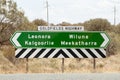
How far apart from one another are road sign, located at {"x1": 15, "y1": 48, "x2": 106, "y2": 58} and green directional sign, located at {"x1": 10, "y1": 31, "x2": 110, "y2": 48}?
16 cm

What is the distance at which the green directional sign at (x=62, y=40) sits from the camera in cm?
1922

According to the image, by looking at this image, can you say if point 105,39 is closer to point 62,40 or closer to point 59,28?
point 62,40

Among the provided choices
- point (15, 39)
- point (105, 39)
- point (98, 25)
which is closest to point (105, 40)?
point (105, 39)

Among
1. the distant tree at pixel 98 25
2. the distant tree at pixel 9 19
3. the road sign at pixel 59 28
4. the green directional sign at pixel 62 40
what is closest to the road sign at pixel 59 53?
the green directional sign at pixel 62 40

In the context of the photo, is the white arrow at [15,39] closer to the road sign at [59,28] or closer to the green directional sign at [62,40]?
the green directional sign at [62,40]

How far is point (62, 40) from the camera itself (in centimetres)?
1938

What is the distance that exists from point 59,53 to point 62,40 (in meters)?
0.51

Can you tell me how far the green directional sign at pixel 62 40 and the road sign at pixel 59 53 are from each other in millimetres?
155

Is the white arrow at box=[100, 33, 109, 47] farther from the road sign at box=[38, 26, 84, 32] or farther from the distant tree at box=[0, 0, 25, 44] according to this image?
the distant tree at box=[0, 0, 25, 44]

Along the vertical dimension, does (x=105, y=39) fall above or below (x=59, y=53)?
above

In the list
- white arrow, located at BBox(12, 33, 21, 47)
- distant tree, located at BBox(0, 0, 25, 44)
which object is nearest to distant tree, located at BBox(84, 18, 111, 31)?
distant tree, located at BBox(0, 0, 25, 44)

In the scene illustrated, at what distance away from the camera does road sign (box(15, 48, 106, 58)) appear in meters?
19.3

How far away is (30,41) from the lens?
19.3m

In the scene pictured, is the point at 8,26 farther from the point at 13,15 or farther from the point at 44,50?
the point at 44,50
